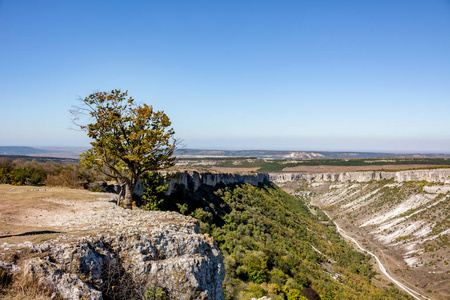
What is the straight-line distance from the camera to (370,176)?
101 meters

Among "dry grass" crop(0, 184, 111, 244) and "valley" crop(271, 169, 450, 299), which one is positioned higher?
"dry grass" crop(0, 184, 111, 244)

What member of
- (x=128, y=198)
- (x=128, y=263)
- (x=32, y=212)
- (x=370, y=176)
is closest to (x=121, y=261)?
(x=128, y=263)

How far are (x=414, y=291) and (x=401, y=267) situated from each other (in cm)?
788

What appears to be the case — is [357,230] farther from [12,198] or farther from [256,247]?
[12,198]

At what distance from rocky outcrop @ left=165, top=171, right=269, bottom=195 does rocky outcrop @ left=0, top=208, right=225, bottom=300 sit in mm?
7568

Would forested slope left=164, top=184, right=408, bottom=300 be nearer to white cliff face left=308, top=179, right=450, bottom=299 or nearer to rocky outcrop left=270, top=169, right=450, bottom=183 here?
white cliff face left=308, top=179, right=450, bottom=299

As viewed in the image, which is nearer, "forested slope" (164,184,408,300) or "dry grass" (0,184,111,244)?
"dry grass" (0,184,111,244)

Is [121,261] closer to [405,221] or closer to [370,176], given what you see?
[405,221]

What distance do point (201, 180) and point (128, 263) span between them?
37.6m

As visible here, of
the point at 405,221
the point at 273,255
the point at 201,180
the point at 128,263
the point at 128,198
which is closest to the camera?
the point at 128,263

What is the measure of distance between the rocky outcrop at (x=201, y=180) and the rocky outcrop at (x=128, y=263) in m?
7.57

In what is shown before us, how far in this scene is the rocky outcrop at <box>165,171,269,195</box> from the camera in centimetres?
3141

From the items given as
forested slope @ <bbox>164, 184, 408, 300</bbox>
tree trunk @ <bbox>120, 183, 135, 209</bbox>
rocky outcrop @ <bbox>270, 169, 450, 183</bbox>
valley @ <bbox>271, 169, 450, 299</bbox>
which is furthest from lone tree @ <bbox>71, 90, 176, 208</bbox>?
rocky outcrop @ <bbox>270, 169, 450, 183</bbox>

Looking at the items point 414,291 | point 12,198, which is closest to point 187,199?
point 12,198
